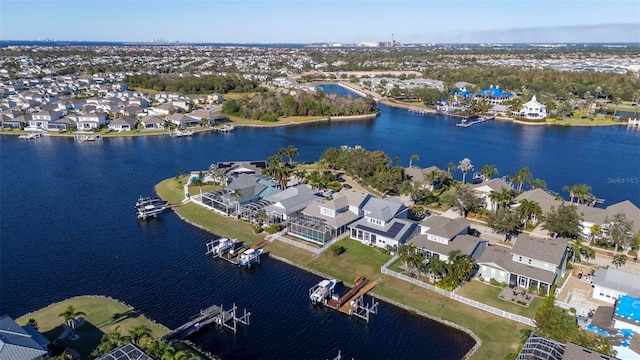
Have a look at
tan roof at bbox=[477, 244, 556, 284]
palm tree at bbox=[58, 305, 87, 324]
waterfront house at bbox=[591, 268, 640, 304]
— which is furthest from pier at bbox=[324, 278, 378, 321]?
palm tree at bbox=[58, 305, 87, 324]

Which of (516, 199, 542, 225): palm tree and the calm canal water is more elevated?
(516, 199, 542, 225): palm tree

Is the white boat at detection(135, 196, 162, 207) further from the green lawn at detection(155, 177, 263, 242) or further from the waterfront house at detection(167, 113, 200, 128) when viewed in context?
the waterfront house at detection(167, 113, 200, 128)

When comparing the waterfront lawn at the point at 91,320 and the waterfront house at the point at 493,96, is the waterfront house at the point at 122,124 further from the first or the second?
the waterfront house at the point at 493,96

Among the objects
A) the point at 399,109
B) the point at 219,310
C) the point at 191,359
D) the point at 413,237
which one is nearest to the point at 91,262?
the point at 219,310

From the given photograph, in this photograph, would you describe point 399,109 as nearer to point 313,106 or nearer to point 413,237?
point 313,106

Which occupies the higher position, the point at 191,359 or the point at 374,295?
the point at 191,359

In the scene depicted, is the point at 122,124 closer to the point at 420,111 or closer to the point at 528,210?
the point at 420,111
